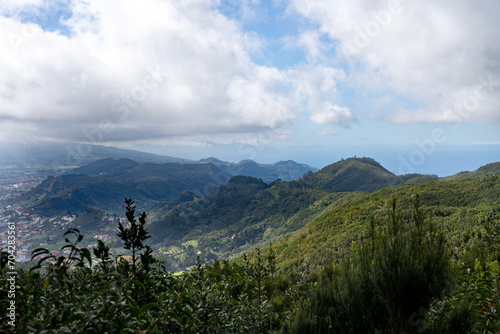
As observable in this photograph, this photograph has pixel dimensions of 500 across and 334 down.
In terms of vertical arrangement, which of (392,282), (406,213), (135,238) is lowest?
(406,213)

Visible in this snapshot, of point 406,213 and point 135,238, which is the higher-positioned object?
point 135,238

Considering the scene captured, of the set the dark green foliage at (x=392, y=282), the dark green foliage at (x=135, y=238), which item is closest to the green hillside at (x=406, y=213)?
the dark green foliage at (x=392, y=282)

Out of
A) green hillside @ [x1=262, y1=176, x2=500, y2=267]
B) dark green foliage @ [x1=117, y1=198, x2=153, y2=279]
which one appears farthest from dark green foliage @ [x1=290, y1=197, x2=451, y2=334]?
green hillside @ [x1=262, y1=176, x2=500, y2=267]

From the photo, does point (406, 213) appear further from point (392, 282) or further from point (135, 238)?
point (135, 238)

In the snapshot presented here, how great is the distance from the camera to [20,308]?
2756 millimetres

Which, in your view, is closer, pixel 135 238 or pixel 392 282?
pixel 392 282

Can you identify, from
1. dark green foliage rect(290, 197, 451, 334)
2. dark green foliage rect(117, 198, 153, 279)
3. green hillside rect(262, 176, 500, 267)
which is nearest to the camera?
dark green foliage rect(290, 197, 451, 334)

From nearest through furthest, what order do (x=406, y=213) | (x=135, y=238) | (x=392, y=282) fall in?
(x=392, y=282) → (x=135, y=238) → (x=406, y=213)

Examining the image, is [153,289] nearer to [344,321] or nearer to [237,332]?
[237,332]

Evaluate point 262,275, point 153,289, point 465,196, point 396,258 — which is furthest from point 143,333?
point 465,196

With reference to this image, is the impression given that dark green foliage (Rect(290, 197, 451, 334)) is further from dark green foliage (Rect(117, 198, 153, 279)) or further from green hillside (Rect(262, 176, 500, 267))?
green hillside (Rect(262, 176, 500, 267))

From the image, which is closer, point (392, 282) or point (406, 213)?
point (392, 282)

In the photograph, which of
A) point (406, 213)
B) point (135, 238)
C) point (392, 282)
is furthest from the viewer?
point (406, 213)

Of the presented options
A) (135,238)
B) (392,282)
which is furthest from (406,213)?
(135,238)
